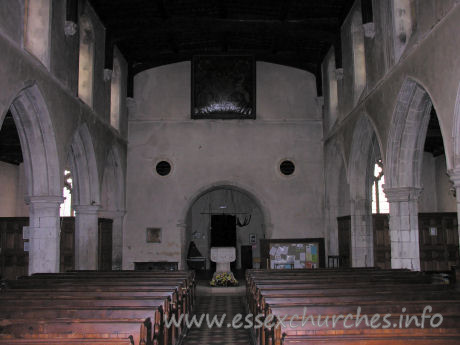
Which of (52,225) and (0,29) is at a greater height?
(0,29)

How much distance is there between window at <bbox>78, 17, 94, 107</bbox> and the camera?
44.8 ft

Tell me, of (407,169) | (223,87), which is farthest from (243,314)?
(223,87)

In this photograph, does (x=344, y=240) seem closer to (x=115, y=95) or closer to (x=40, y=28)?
(x=115, y=95)

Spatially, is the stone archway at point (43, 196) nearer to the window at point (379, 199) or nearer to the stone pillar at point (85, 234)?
the stone pillar at point (85, 234)

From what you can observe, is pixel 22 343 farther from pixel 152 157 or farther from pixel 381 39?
pixel 152 157

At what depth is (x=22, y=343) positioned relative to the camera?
14.1 feet

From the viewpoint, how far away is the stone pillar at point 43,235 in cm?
1102

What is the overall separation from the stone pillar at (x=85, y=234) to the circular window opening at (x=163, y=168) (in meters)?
4.49

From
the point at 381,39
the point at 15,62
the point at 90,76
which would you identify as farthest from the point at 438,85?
the point at 90,76

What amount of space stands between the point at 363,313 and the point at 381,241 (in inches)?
423

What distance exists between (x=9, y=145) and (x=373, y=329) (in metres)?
15.6

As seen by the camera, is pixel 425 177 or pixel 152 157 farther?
pixel 425 177

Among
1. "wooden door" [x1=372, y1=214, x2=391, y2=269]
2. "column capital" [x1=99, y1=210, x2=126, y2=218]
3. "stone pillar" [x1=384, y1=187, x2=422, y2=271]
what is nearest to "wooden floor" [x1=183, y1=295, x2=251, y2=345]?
"stone pillar" [x1=384, y1=187, x2=422, y2=271]

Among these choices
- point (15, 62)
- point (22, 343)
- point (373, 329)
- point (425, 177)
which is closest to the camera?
point (22, 343)
